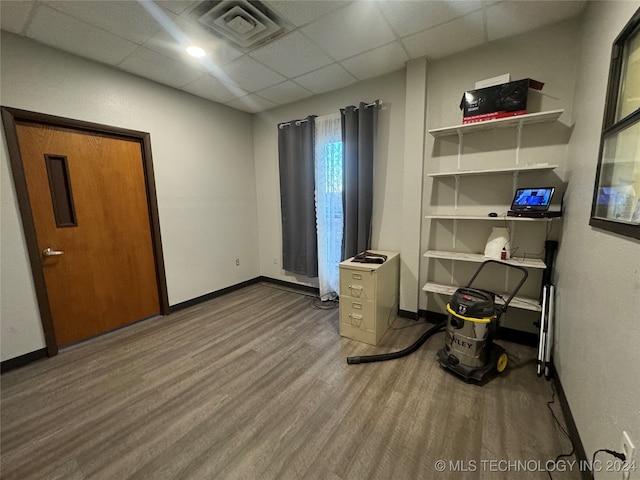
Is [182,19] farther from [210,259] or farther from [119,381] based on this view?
[119,381]

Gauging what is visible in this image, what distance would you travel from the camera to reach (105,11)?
5.64ft

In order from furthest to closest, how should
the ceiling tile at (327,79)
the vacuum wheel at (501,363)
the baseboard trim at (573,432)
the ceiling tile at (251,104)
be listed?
1. the ceiling tile at (251,104)
2. the ceiling tile at (327,79)
3. the vacuum wheel at (501,363)
4. the baseboard trim at (573,432)

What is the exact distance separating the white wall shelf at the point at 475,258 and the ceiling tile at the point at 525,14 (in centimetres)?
179

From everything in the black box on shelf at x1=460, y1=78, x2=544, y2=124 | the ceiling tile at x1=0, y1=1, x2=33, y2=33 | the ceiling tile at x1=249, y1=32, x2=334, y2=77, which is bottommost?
the black box on shelf at x1=460, y1=78, x2=544, y2=124

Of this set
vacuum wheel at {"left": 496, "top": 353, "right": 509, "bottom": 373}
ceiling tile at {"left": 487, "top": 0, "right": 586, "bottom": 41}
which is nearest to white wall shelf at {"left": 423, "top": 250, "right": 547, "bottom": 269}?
vacuum wheel at {"left": 496, "top": 353, "right": 509, "bottom": 373}

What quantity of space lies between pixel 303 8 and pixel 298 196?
200 centimetres

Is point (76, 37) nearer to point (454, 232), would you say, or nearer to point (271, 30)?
point (271, 30)

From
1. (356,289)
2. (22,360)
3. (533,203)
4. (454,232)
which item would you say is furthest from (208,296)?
(533,203)

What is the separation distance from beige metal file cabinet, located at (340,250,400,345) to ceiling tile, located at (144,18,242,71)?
215 centimetres

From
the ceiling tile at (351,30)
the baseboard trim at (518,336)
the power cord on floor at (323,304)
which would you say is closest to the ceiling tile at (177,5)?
the ceiling tile at (351,30)

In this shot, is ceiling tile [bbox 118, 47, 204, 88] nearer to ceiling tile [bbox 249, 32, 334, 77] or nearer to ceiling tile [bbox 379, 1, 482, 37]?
ceiling tile [bbox 249, 32, 334, 77]

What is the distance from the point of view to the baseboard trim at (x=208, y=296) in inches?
123

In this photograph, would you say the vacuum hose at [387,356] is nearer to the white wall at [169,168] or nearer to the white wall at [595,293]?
the white wall at [595,293]

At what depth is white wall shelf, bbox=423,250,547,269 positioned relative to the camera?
6.47 ft
